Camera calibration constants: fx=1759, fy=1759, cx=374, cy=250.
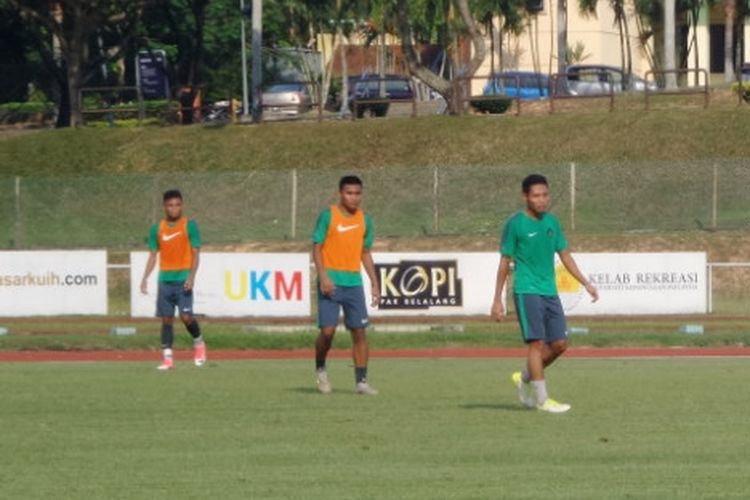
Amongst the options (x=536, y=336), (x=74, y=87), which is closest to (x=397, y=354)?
(x=536, y=336)

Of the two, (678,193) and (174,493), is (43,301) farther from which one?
(174,493)

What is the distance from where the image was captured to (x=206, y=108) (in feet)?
183

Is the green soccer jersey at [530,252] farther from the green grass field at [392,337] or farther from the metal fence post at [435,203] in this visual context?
the metal fence post at [435,203]

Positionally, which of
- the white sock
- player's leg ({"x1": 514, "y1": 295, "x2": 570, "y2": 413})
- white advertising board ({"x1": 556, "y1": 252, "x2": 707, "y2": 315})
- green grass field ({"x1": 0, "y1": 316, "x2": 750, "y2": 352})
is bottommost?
green grass field ({"x1": 0, "y1": 316, "x2": 750, "y2": 352})

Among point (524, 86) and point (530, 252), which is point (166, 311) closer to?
point (530, 252)

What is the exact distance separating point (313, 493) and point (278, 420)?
3.65 m

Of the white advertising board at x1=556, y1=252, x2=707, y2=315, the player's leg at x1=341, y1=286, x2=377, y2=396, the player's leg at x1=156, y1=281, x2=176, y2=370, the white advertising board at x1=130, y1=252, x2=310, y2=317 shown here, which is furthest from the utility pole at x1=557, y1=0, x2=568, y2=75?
the player's leg at x1=341, y1=286, x2=377, y2=396

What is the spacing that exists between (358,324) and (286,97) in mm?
46074

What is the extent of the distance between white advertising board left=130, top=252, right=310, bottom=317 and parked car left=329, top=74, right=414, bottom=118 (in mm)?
24952

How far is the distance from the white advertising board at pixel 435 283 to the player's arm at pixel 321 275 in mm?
14876

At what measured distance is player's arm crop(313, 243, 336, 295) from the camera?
15172mm

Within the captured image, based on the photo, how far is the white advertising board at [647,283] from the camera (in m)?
30.1

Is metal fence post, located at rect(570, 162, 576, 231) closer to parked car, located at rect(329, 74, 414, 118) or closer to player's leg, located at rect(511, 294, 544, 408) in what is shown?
parked car, located at rect(329, 74, 414, 118)

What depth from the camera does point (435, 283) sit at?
3045 centimetres
